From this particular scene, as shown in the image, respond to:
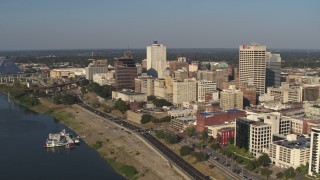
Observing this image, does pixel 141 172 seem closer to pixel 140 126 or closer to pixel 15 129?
pixel 140 126

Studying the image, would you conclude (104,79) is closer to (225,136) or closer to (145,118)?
(145,118)

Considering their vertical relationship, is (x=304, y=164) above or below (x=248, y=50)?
below

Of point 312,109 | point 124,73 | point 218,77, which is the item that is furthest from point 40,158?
point 218,77

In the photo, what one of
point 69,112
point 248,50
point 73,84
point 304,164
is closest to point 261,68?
point 248,50

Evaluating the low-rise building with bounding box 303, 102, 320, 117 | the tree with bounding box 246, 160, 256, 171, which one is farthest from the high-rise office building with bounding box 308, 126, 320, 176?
the low-rise building with bounding box 303, 102, 320, 117

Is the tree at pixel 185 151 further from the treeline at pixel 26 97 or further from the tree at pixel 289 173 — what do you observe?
the treeline at pixel 26 97

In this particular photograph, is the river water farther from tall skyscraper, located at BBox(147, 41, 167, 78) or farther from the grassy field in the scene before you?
tall skyscraper, located at BBox(147, 41, 167, 78)
